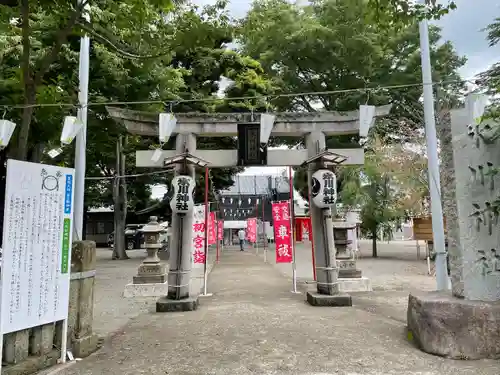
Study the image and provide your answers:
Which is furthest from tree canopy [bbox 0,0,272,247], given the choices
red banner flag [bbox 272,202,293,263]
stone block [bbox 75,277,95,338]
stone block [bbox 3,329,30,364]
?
red banner flag [bbox 272,202,293,263]

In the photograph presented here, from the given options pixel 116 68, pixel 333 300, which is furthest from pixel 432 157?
pixel 116 68

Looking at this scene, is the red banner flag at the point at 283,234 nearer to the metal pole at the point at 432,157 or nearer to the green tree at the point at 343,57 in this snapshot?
the metal pole at the point at 432,157

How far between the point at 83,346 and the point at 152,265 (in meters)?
5.92

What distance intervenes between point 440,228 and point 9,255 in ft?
25.4

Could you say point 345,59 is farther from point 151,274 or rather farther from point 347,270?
point 151,274

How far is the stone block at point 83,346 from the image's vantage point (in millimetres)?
4977

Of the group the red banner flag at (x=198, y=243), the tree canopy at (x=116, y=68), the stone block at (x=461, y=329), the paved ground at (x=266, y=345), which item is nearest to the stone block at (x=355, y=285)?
the paved ground at (x=266, y=345)

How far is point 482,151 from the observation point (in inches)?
211

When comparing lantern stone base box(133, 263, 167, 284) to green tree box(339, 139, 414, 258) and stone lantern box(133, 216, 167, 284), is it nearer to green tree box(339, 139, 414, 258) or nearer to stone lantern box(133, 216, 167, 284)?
stone lantern box(133, 216, 167, 284)

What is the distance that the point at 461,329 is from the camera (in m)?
4.83

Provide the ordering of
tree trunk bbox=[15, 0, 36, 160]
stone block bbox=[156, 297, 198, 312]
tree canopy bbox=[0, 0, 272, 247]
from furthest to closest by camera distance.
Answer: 1. stone block bbox=[156, 297, 198, 312]
2. tree canopy bbox=[0, 0, 272, 247]
3. tree trunk bbox=[15, 0, 36, 160]

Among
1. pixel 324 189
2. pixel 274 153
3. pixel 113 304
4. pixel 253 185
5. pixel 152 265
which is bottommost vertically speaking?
pixel 113 304

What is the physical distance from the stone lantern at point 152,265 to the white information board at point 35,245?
602cm

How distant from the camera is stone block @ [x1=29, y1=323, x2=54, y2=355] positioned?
447 cm
